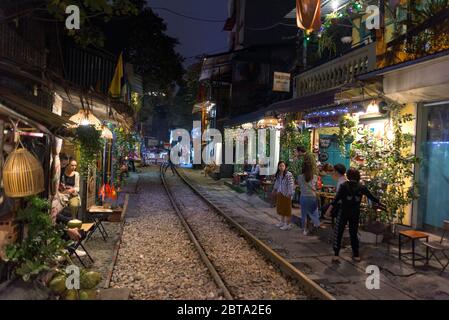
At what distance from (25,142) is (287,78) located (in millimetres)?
13658

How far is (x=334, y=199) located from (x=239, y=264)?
2460 mm

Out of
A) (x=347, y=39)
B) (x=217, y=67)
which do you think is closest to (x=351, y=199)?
(x=347, y=39)

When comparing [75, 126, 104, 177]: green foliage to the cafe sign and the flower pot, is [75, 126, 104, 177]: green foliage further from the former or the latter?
the flower pot

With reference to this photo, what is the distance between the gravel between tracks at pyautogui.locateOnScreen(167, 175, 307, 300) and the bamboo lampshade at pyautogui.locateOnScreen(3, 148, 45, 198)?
142 inches

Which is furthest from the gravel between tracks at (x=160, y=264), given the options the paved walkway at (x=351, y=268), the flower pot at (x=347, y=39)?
the flower pot at (x=347, y=39)

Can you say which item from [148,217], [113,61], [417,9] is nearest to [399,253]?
[417,9]

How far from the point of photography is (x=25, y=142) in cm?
687

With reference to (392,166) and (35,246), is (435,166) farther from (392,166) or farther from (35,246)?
(35,246)

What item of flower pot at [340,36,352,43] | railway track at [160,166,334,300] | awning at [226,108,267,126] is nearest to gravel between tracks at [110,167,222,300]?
railway track at [160,166,334,300]

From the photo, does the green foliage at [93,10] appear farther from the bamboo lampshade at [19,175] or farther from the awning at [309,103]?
the awning at [309,103]

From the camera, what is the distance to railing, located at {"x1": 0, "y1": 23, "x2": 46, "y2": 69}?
7802 millimetres

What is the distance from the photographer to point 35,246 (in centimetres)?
556

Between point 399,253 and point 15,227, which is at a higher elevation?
point 15,227

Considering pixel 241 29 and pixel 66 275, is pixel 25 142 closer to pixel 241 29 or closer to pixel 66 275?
pixel 66 275
